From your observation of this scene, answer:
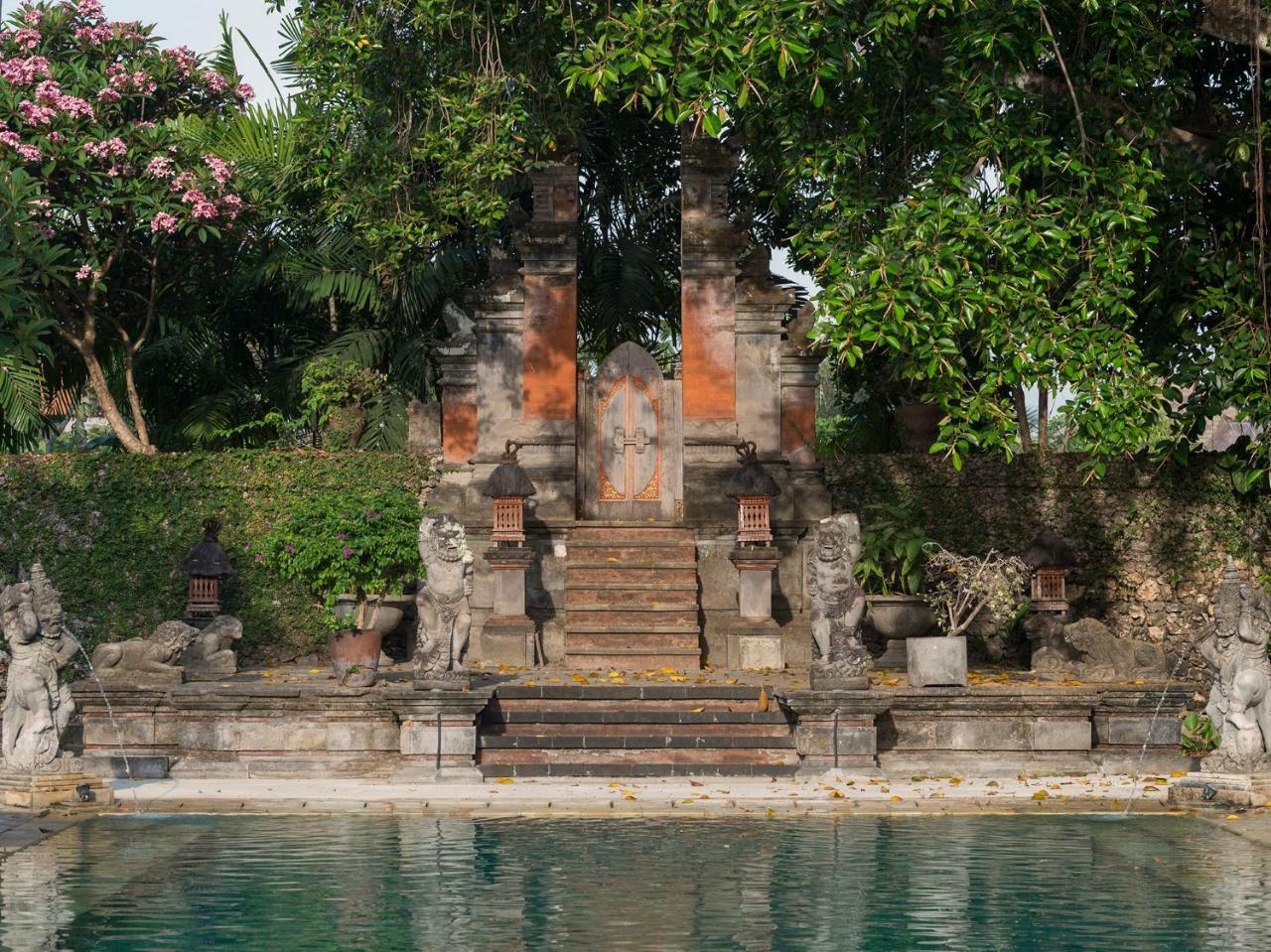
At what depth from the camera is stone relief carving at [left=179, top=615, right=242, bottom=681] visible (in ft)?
58.0

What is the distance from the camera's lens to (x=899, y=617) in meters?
18.9

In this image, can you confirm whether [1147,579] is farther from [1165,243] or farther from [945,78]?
[945,78]

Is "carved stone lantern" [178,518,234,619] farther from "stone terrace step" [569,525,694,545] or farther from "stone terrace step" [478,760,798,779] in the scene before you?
"stone terrace step" [478,760,798,779]

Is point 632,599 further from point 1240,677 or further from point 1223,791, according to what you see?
point 1223,791

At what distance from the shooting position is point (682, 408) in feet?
69.6

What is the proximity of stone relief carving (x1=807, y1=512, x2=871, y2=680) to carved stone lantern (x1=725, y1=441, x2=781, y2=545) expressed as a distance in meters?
4.07

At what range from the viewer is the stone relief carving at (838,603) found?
50.8 ft

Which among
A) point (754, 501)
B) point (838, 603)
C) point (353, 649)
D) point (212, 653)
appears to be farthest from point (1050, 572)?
point (212, 653)

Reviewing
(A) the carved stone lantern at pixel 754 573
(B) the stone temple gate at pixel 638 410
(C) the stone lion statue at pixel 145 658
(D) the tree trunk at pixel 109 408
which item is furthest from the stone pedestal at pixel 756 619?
(D) the tree trunk at pixel 109 408

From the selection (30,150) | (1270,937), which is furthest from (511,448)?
(1270,937)

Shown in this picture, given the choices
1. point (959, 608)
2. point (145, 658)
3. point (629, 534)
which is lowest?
point (145, 658)

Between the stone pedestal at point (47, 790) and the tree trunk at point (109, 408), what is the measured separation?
820 cm

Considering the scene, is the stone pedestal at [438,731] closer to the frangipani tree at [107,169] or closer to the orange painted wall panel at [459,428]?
the orange painted wall panel at [459,428]

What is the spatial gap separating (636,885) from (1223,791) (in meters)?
5.64
